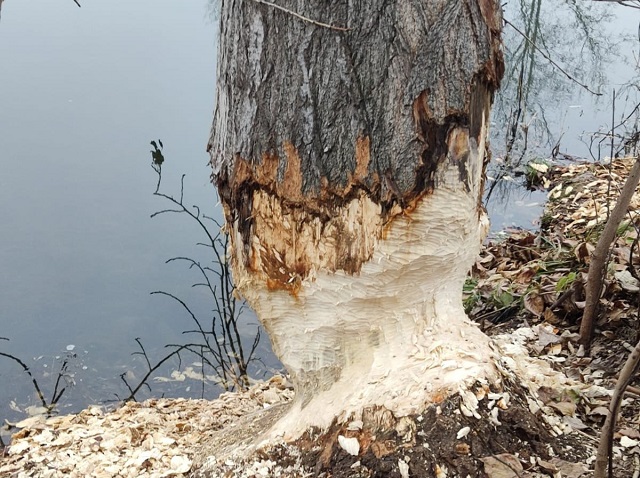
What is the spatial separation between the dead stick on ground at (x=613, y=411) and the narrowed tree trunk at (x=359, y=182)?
0.35 meters

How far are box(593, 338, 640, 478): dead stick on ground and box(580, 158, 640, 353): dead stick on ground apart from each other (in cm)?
81

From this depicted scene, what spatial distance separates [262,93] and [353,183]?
0.97 feet

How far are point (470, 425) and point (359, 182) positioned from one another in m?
0.61

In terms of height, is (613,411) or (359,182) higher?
(359,182)

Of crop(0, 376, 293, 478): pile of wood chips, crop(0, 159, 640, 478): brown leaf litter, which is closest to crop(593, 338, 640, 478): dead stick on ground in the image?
crop(0, 159, 640, 478): brown leaf litter

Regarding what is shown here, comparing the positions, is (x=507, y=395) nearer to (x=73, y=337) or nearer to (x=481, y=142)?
(x=481, y=142)

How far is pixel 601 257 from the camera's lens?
2.09m

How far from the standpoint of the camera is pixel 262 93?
1.49 metres

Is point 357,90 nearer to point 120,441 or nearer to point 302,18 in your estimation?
point 302,18

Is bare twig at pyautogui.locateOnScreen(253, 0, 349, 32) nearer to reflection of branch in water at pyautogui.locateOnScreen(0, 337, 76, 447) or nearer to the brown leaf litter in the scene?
the brown leaf litter

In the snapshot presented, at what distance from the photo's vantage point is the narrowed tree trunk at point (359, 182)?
1.41 m

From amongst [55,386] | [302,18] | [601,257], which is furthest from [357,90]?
[55,386]

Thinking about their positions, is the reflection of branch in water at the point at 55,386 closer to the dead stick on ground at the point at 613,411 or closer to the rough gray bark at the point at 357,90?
the rough gray bark at the point at 357,90

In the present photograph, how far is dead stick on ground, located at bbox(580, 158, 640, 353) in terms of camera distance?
1.86 meters
